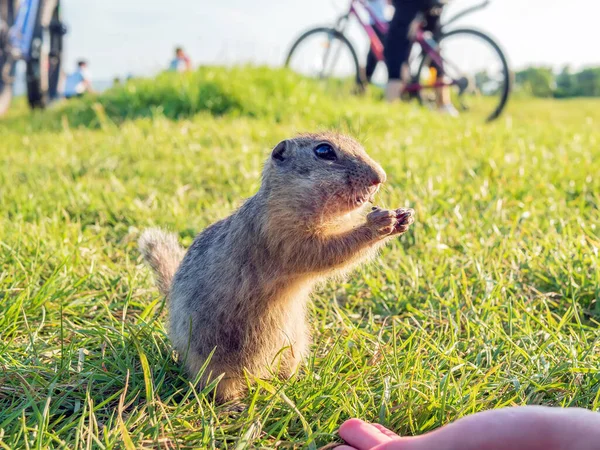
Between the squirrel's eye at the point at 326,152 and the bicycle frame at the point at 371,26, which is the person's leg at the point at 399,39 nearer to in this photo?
the bicycle frame at the point at 371,26

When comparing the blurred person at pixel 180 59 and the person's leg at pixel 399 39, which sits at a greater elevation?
the person's leg at pixel 399 39

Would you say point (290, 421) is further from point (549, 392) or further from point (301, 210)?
point (549, 392)

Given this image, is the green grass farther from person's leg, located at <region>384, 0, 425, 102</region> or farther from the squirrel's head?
person's leg, located at <region>384, 0, 425, 102</region>

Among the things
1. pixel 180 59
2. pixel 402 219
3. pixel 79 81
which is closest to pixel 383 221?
pixel 402 219

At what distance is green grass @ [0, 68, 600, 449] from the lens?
1666 millimetres

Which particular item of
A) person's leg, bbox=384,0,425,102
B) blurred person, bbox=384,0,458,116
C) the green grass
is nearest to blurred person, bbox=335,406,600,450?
the green grass

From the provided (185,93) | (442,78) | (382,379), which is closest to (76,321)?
(382,379)

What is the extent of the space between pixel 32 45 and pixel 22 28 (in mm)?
531

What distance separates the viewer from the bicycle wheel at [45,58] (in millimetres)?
8539

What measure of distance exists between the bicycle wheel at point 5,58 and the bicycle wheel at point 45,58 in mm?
400

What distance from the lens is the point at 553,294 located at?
2344 millimetres

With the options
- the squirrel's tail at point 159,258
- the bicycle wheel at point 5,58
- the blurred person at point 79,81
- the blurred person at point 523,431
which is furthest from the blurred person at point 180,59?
the blurred person at point 523,431

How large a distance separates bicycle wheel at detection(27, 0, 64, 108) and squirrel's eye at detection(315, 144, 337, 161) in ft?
26.2

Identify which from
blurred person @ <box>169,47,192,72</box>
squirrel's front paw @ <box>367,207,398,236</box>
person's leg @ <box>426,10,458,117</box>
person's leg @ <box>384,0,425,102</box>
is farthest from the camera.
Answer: blurred person @ <box>169,47,192,72</box>
